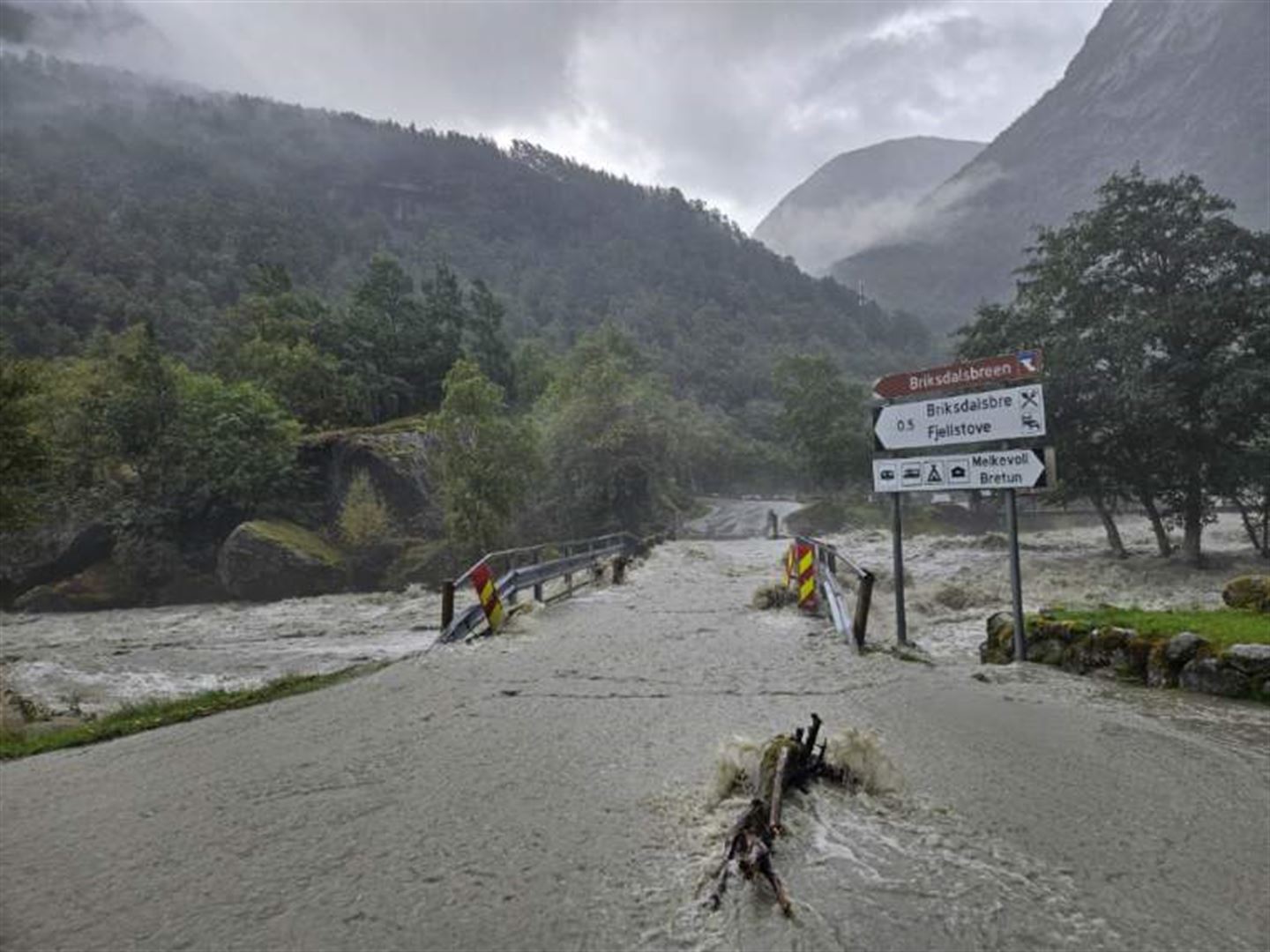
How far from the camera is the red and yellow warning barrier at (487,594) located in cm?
1242

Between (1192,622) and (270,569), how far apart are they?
32512 mm

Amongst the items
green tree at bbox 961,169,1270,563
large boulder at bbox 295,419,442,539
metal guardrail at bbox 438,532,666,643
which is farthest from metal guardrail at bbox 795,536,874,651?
large boulder at bbox 295,419,442,539

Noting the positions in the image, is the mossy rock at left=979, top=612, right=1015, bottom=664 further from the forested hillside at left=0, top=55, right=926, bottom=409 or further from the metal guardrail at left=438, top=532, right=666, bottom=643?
the forested hillside at left=0, top=55, right=926, bottom=409

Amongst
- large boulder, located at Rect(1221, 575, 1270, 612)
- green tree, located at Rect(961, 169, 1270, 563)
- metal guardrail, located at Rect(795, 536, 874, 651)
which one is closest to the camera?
metal guardrail, located at Rect(795, 536, 874, 651)

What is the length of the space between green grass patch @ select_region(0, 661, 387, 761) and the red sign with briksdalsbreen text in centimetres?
755

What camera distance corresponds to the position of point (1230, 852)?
4.04m

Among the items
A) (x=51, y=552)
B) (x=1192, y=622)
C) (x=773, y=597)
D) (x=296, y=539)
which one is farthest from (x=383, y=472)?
(x=1192, y=622)

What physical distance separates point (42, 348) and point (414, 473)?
55.7 m

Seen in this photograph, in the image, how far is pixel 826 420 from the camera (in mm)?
69375

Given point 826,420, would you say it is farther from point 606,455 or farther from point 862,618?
point 862,618

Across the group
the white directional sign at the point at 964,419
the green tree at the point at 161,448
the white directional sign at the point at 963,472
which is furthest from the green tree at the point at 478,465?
the white directional sign at the point at 964,419

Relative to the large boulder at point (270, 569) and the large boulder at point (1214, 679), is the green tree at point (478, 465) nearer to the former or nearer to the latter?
the large boulder at point (270, 569)

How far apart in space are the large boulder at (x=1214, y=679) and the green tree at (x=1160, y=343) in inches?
677

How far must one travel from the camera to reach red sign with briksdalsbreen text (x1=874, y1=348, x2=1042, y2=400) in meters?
9.09
